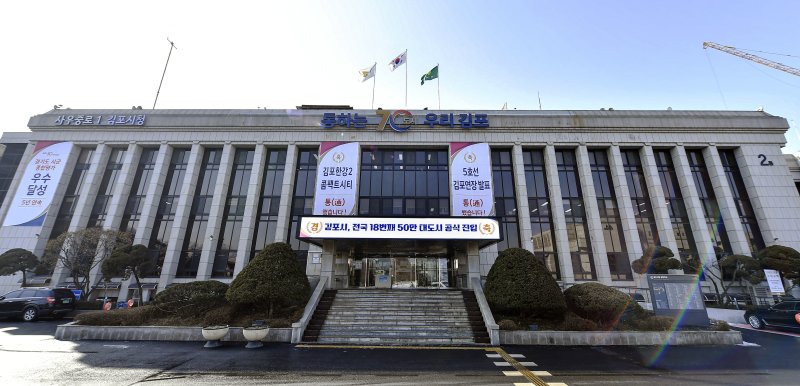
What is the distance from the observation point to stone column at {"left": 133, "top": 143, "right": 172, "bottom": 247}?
29.3 metres

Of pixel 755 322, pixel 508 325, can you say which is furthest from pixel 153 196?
pixel 755 322

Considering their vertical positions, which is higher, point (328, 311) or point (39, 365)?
point (328, 311)

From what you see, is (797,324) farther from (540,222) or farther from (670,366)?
(540,222)

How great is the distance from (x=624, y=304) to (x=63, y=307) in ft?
118

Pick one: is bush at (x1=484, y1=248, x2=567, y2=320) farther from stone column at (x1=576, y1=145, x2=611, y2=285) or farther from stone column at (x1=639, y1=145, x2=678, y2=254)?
stone column at (x1=639, y1=145, x2=678, y2=254)

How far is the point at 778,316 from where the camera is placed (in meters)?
19.0

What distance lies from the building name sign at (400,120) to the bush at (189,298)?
59.2 feet

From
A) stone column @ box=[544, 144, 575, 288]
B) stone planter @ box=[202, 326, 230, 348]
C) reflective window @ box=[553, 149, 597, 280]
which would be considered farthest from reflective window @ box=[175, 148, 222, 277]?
reflective window @ box=[553, 149, 597, 280]

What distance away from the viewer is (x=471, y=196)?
94.8 ft

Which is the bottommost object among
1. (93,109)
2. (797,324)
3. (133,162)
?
(797,324)

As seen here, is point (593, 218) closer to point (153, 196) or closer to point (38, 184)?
point (153, 196)

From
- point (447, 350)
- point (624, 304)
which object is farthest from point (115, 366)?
point (624, 304)

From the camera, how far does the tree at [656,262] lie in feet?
80.3

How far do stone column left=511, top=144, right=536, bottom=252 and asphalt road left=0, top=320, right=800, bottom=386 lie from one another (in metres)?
13.9
